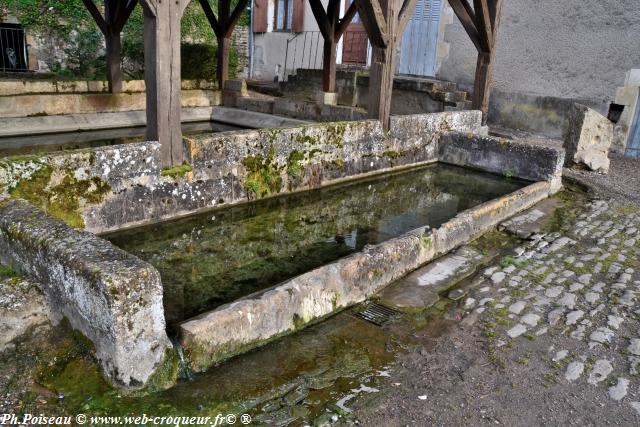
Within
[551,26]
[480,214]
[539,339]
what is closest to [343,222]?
[480,214]

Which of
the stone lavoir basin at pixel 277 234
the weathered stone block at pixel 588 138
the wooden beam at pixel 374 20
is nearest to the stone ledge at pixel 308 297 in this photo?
the stone lavoir basin at pixel 277 234

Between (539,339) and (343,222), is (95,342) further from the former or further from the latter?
(343,222)

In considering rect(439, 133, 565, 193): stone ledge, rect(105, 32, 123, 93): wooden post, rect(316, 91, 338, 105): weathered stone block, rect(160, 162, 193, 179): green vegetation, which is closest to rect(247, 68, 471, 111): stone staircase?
rect(316, 91, 338, 105): weathered stone block

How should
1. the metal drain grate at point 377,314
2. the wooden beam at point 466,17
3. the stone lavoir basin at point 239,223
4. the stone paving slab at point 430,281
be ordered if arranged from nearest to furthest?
the stone lavoir basin at point 239,223 → the metal drain grate at point 377,314 → the stone paving slab at point 430,281 → the wooden beam at point 466,17

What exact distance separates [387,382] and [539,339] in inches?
44.4

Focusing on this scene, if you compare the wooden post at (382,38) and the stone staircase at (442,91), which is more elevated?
the wooden post at (382,38)

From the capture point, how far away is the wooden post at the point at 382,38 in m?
6.52

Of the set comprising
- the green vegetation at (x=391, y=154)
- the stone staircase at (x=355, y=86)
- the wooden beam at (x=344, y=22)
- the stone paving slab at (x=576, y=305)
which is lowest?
the stone paving slab at (x=576, y=305)

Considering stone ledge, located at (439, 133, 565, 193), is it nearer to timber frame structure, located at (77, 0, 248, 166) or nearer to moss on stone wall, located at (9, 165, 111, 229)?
timber frame structure, located at (77, 0, 248, 166)

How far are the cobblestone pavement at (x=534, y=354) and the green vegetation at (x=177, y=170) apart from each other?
2730 millimetres

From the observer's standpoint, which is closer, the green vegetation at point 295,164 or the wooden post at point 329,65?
the green vegetation at point 295,164

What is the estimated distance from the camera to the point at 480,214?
5.13 metres

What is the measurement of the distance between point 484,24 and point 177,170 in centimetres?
577

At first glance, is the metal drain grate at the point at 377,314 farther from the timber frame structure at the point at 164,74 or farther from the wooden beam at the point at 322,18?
the wooden beam at the point at 322,18
